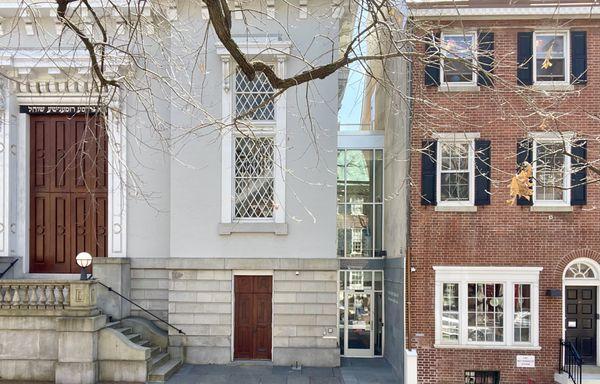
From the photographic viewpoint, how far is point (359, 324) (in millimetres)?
16016

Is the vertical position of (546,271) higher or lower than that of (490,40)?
lower

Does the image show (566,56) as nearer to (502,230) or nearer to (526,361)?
(502,230)

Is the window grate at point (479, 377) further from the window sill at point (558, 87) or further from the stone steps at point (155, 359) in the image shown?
the stone steps at point (155, 359)

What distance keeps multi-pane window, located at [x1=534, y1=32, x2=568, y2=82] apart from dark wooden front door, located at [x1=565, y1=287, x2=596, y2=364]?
5656 millimetres

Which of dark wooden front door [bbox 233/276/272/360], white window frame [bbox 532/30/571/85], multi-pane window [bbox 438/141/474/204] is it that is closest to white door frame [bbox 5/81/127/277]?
dark wooden front door [bbox 233/276/272/360]

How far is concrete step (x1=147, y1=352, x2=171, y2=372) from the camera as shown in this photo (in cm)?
1230

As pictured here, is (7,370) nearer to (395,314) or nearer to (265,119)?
(265,119)

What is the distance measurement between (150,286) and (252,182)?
4.36 m

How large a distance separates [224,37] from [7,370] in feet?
37.4

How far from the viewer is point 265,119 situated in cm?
1430

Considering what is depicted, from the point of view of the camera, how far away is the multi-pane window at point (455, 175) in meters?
12.8

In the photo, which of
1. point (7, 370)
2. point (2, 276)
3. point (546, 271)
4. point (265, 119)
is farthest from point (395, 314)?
point (2, 276)

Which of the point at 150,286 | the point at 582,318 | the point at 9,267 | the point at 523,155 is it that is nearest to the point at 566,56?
the point at 523,155

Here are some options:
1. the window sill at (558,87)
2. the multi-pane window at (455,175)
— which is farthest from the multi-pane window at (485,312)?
the window sill at (558,87)
